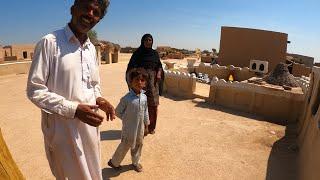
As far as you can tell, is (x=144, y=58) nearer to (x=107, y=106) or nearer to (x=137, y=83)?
(x=137, y=83)

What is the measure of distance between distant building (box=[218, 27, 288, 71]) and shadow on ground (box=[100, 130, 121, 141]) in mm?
15987

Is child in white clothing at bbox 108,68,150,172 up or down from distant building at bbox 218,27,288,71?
down

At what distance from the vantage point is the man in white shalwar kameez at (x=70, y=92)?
2.01 metres

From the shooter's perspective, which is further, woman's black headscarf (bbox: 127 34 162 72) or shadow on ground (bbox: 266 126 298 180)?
woman's black headscarf (bbox: 127 34 162 72)

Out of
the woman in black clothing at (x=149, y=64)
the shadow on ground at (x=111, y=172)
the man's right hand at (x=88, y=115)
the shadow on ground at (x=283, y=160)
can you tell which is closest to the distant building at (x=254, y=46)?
the shadow on ground at (x=283, y=160)

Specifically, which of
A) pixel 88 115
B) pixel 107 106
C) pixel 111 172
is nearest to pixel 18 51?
pixel 111 172

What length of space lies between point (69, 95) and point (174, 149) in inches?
136

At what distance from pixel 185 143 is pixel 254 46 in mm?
16404

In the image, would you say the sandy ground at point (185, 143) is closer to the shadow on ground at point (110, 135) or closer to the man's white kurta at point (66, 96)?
the shadow on ground at point (110, 135)

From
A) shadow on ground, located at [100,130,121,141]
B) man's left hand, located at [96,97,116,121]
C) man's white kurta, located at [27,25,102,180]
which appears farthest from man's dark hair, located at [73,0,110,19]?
shadow on ground, located at [100,130,121,141]

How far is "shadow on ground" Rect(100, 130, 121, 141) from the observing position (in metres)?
5.65

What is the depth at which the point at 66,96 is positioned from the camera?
214cm

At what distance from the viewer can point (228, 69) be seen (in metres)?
15.4

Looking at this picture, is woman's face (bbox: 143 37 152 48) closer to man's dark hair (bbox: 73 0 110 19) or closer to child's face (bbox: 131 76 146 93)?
child's face (bbox: 131 76 146 93)
